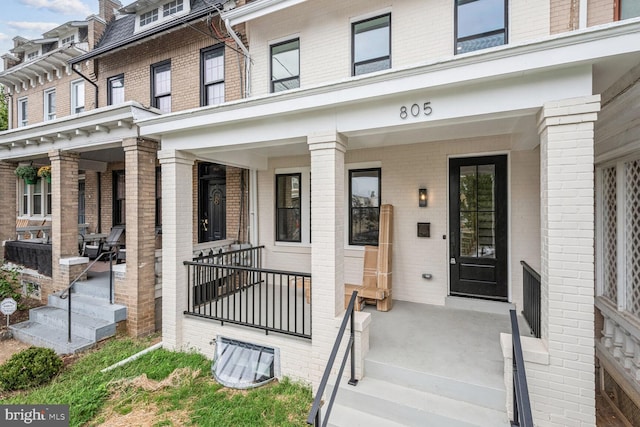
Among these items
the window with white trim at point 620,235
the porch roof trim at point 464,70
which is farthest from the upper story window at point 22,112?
the window with white trim at point 620,235

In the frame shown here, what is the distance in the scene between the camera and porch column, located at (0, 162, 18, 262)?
26.1 ft

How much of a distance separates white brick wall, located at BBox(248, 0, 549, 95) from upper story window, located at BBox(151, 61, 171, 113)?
254cm

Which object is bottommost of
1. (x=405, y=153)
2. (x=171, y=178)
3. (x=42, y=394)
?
(x=42, y=394)

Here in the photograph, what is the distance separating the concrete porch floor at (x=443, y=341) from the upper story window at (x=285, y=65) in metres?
4.87

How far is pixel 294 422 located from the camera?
10.9 ft

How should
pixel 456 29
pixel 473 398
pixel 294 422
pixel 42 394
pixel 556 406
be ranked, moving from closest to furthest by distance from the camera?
pixel 556 406
pixel 473 398
pixel 294 422
pixel 42 394
pixel 456 29

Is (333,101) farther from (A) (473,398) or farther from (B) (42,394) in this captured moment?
(B) (42,394)

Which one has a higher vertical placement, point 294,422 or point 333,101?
point 333,101

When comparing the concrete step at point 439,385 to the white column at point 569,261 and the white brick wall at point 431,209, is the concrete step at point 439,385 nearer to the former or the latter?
the white column at point 569,261

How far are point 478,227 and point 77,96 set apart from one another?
11.6 m

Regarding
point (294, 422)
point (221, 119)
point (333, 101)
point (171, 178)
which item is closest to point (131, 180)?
point (171, 178)

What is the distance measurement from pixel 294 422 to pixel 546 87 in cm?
429

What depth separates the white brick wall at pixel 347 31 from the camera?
460 centimetres

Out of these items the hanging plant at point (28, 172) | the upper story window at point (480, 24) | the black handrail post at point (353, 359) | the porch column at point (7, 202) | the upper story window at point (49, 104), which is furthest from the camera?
the upper story window at point (49, 104)
